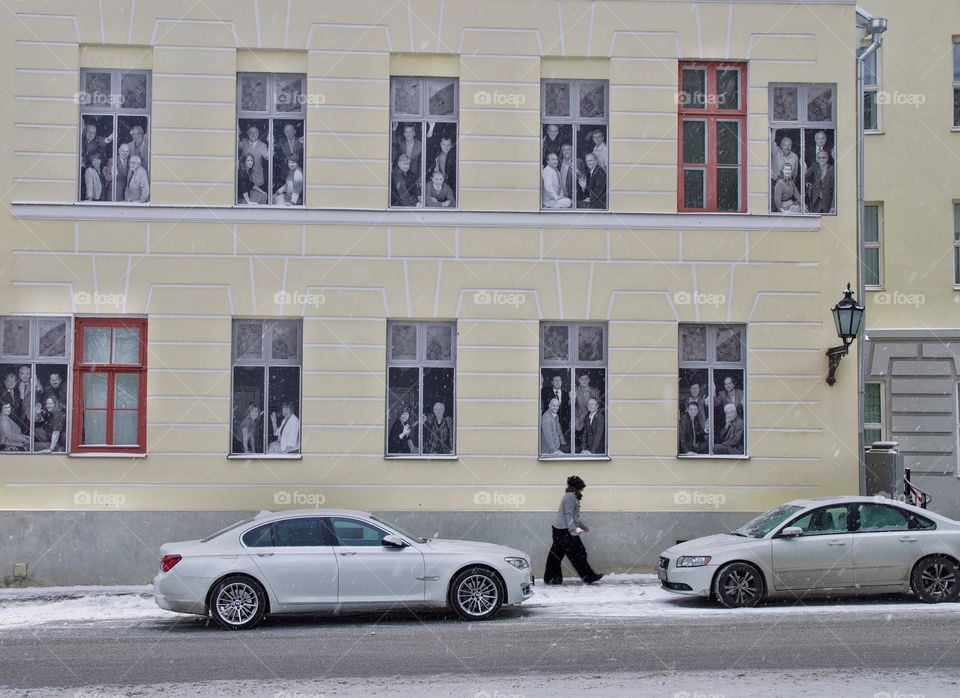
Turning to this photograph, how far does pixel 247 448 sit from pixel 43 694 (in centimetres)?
835

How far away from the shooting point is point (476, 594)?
14.4 meters

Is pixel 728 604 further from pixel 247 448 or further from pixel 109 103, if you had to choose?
pixel 109 103

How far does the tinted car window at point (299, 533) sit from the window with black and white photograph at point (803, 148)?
31.6ft

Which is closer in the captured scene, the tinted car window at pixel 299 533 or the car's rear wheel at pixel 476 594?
the tinted car window at pixel 299 533

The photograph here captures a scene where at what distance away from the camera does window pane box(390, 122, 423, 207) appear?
1902cm

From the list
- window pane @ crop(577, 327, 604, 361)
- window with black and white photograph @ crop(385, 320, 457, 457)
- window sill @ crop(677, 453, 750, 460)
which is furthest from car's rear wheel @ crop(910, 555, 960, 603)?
window with black and white photograph @ crop(385, 320, 457, 457)

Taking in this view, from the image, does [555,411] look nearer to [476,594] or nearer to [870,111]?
[476,594]

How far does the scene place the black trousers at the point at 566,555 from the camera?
17.6 m

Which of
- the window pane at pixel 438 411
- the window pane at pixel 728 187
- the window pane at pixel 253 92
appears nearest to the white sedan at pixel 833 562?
the window pane at pixel 438 411

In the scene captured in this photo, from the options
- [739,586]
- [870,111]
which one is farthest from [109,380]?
[870,111]

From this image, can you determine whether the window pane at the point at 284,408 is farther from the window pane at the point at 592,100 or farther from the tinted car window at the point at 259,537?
the window pane at the point at 592,100

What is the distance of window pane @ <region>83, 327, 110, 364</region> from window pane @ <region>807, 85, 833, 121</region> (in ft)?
39.4

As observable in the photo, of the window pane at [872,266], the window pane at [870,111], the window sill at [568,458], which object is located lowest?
the window sill at [568,458]

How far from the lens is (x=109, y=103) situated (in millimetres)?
18781
